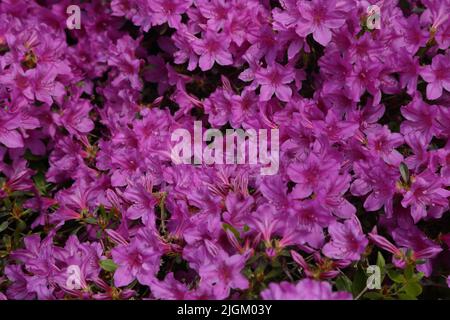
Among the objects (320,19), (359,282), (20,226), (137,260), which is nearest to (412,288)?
(359,282)

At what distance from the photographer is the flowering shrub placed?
6.19 feet

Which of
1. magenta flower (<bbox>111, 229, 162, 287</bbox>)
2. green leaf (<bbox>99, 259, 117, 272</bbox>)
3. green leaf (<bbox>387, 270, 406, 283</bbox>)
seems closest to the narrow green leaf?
green leaf (<bbox>387, 270, 406, 283</bbox>)

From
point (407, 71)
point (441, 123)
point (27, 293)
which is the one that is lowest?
point (27, 293)

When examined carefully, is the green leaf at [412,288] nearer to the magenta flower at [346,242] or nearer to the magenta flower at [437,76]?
the magenta flower at [346,242]

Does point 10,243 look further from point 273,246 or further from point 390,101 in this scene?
point 390,101

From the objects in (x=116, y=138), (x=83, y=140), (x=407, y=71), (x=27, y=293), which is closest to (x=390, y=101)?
(x=407, y=71)

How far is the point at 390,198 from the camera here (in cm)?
201

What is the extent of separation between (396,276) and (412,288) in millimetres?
58

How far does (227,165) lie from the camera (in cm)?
212

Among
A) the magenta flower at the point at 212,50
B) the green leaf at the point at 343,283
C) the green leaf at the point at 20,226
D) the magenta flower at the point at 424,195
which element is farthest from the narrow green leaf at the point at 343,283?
the green leaf at the point at 20,226

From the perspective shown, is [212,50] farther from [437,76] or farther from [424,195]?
[424,195]

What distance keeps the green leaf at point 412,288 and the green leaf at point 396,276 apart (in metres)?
0.02
